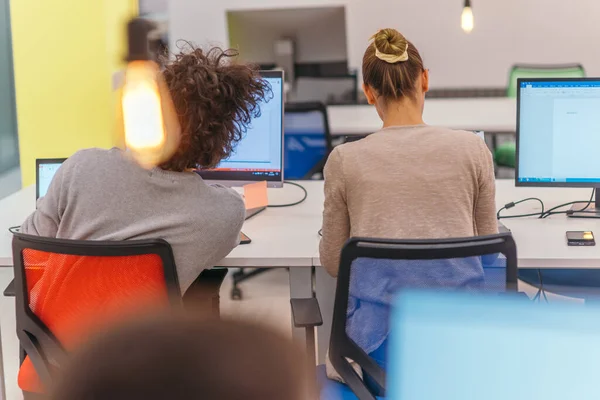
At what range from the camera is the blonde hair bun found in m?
1.77

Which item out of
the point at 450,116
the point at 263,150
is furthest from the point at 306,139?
the point at 263,150

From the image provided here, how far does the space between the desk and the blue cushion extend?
14.9 inches

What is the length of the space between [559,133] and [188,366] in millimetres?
2151

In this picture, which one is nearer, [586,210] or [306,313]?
[306,313]

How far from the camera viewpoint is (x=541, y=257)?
2.01 m

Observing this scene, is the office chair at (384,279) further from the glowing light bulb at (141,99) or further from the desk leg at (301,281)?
the glowing light bulb at (141,99)

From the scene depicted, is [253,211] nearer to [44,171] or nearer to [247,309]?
[44,171]

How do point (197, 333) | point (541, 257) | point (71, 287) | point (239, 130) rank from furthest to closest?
point (541, 257)
point (239, 130)
point (71, 287)
point (197, 333)

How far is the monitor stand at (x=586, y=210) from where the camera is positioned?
7.82 feet

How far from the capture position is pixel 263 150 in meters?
2.49

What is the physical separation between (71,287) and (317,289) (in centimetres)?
97

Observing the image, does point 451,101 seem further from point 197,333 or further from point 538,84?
point 197,333

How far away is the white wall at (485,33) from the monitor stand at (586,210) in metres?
3.58

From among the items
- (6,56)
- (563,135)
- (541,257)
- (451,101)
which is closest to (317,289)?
(541,257)
